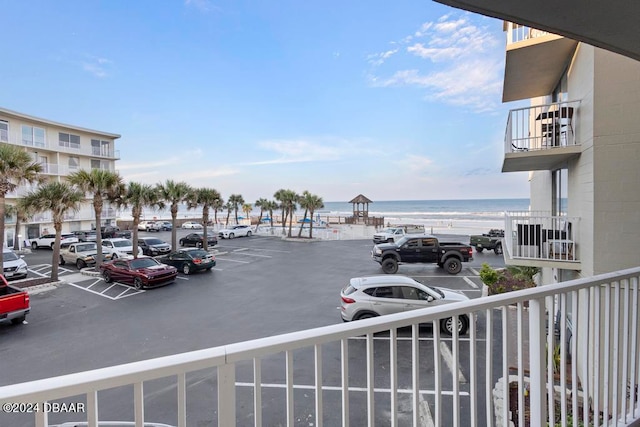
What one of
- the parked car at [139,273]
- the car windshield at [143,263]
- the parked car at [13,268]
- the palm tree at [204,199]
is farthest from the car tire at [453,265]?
the parked car at [13,268]

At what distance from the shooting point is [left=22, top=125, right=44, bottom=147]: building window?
1090 inches

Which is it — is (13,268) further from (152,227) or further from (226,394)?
(152,227)

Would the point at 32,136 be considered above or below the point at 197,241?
above

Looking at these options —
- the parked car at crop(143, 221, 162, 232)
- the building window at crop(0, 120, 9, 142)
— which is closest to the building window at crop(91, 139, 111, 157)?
the building window at crop(0, 120, 9, 142)

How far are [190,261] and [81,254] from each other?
719cm

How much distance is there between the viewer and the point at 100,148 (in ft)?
110

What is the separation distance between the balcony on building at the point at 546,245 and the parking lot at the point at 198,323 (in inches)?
102

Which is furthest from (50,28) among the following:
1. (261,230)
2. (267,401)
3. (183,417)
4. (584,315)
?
(261,230)

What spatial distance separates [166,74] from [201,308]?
1746 centimetres

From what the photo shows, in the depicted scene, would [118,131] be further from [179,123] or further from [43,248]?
[43,248]

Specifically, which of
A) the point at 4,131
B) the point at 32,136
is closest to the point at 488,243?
the point at 32,136

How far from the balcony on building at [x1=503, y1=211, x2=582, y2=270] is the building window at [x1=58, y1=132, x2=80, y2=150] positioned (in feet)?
122

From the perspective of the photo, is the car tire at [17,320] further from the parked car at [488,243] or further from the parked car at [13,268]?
the parked car at [488,243]

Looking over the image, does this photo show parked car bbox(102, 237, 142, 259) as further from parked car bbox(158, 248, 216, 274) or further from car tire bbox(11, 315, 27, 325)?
car tire bbox(11, 315, 27, 325)
